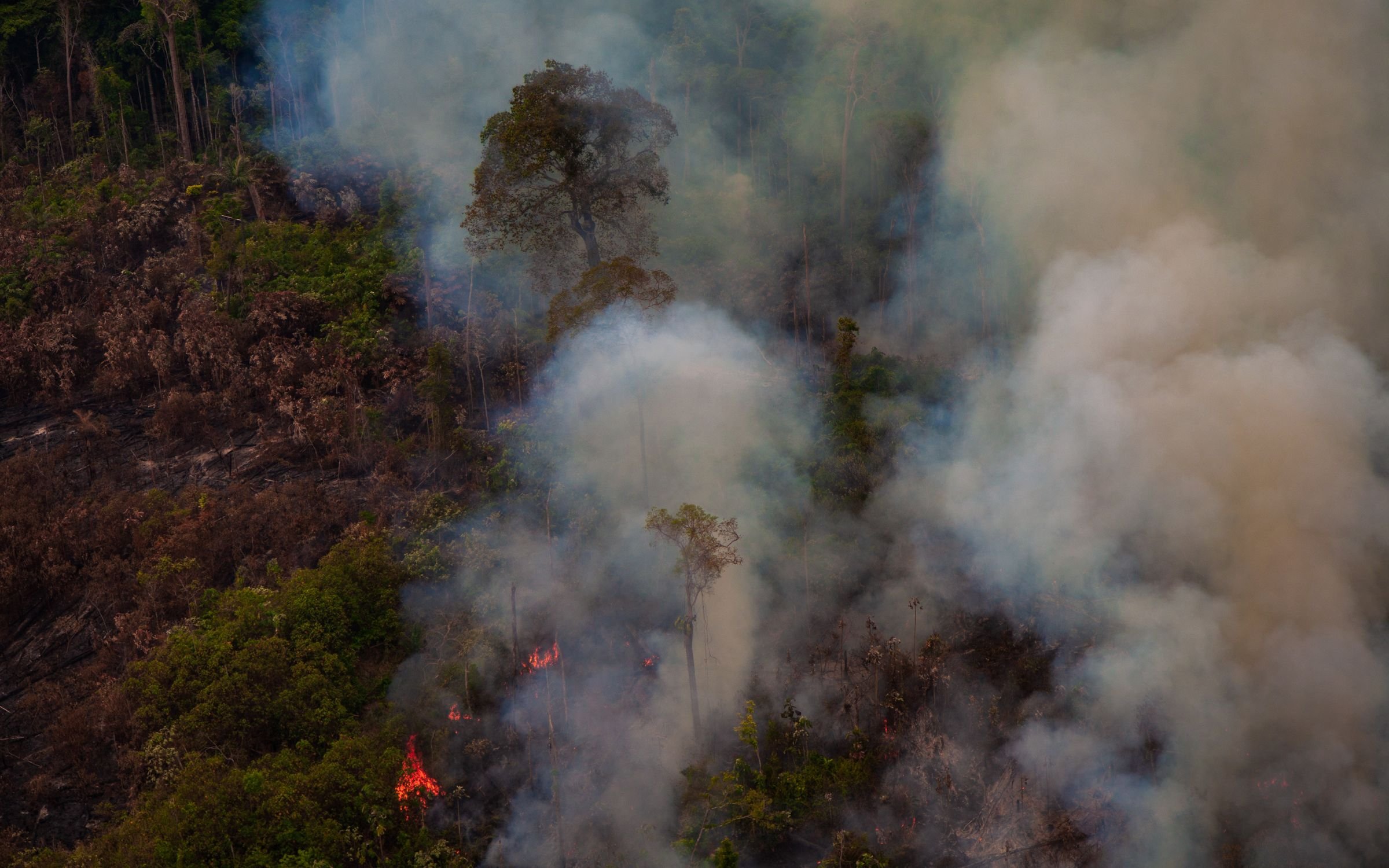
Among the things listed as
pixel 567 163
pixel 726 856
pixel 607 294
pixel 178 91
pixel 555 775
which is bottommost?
pixel 726 856

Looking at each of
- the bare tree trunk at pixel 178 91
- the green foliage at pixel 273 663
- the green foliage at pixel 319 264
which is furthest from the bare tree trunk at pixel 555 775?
the bare tree trunk at pixel 178 91

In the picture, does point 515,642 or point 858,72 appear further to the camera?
point 858,72

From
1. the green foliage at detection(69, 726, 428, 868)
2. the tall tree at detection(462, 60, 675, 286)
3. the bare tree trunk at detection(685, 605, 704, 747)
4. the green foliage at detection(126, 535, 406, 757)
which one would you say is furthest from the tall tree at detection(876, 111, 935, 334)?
the green foliage at detection(69, 726, 428, 868)

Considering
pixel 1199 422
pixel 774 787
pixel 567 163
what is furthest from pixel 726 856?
pixel 567 163

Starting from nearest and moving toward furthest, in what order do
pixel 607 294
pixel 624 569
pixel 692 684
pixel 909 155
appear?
pixel 692 684, pixel 624 569, pixel 607 294, pixel 909 155

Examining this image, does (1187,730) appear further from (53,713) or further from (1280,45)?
(53,713)

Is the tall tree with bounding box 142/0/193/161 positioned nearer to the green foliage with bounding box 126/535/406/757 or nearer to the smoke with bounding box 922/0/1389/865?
the green foliage with bounding box 126/535/406/757

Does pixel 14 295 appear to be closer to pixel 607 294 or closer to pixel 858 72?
pixel 607 294

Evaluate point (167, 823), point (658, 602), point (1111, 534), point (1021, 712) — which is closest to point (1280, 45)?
point (1111, 534)
